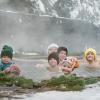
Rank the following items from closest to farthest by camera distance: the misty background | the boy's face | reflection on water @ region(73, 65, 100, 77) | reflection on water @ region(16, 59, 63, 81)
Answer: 1. the boy's face
2. reflection on water @ region(16, 59, 63, 81)
3. reflection on water @ region(73, 65, 100, 77)
4. the misty background

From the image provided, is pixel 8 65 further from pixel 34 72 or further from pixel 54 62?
pixel 34 72

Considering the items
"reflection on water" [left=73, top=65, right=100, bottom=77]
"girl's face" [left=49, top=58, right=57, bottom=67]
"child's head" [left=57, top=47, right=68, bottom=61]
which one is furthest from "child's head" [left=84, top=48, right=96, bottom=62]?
"girl's face" [left=49, top=58, right=57, bottom=67]

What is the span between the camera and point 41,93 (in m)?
5.67

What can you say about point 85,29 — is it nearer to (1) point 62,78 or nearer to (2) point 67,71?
(2) point 67,71

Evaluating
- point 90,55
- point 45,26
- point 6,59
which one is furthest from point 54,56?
point 45,26

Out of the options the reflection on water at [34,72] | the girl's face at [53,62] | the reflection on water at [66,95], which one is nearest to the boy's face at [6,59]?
the reflection on water at [34,72]

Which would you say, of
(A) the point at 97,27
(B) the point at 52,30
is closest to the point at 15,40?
(B) the point at 52,30

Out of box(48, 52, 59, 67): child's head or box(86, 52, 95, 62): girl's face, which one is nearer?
box(48, 52, 59, 67): child's head

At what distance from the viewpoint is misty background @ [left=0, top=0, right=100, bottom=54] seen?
18.0 meters

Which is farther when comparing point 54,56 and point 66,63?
point 66,63

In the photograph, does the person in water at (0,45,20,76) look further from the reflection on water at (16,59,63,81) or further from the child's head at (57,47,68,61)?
the child's head at (57,47,68,61)

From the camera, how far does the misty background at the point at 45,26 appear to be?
58.9 feet

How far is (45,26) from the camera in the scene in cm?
1989

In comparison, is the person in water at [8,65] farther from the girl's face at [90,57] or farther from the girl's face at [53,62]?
the girl's face at [90,57]
